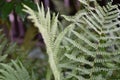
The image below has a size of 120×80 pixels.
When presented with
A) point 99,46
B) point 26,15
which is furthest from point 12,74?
point 26,15

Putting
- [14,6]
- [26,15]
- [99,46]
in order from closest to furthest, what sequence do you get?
[99,46]
[14,6]
[26,15]

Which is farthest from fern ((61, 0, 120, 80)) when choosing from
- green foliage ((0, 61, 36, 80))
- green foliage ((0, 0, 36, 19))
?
green foliage ((0, 0, 36, 19))

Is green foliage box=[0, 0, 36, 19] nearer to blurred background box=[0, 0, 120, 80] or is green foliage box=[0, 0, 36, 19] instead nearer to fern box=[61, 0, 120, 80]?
blurred background box=[0, 0, 120, 80]

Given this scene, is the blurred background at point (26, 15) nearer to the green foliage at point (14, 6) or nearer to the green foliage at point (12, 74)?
the green foliage at point (14, 6)

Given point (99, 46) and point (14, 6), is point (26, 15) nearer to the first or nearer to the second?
point (14, 6)

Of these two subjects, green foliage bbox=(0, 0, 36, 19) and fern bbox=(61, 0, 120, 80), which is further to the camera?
green foliage bbox=(0, 0, 36, 19)

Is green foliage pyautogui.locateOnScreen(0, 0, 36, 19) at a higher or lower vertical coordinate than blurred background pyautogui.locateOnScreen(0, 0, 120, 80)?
higher

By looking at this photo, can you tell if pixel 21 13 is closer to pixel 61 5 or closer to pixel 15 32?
pixel 61 5

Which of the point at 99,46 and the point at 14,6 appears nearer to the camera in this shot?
the point at 99,46

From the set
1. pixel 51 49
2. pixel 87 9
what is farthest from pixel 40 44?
pixel 51 49

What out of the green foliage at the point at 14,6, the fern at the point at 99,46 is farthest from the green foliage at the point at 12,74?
the green foliage at the point at 14,6

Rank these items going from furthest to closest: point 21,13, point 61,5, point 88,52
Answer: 1. point 61,5
2. point 21,13
3. point 88,52
